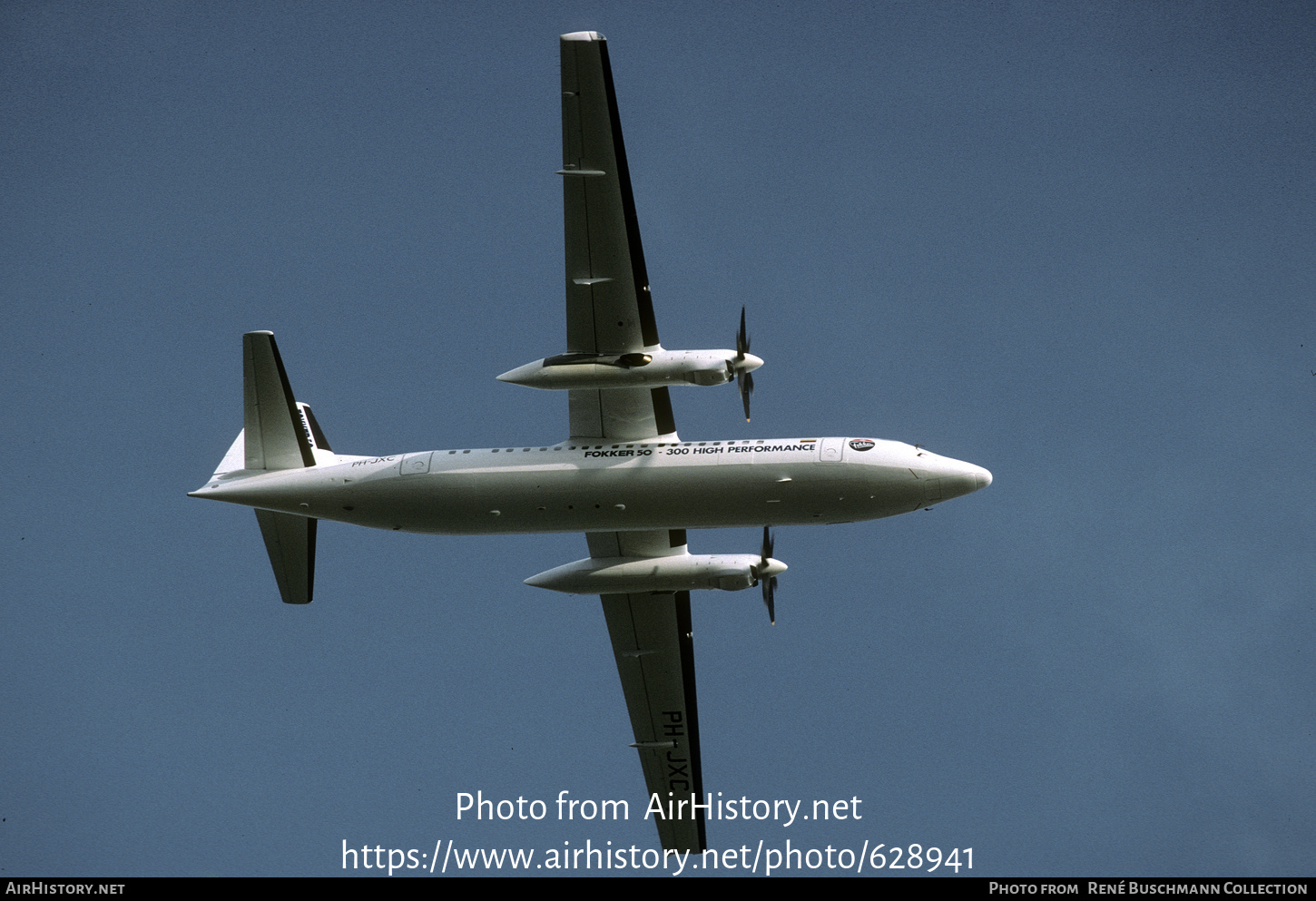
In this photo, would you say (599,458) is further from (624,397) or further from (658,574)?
(658,574)

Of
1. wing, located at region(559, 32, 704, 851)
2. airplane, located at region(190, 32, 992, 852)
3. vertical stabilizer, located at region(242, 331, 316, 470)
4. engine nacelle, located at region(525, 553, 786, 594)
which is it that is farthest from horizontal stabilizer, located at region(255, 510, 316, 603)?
wing, located at region(559, 32, 704, 851)

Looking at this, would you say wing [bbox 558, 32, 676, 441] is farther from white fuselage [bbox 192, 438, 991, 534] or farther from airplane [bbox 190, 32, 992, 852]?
white fuselage [bbox 192, 438, 991, 534]

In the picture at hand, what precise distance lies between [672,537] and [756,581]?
2.29 m

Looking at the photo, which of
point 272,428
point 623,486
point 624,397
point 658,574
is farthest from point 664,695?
point 272,428

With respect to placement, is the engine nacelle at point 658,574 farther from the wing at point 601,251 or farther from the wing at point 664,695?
the wing at point 601,251

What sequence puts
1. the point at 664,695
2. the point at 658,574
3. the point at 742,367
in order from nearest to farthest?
the point at 742,367
the point at 658,574
the point at 664,695

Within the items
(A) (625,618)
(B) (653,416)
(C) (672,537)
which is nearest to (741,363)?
(B) (653,416)

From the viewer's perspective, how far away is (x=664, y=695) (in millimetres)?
37625

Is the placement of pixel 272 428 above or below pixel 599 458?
above

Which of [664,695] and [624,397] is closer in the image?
[624,397]

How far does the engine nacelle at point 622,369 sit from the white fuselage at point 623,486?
1420 mm

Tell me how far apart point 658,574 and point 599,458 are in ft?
13.7
